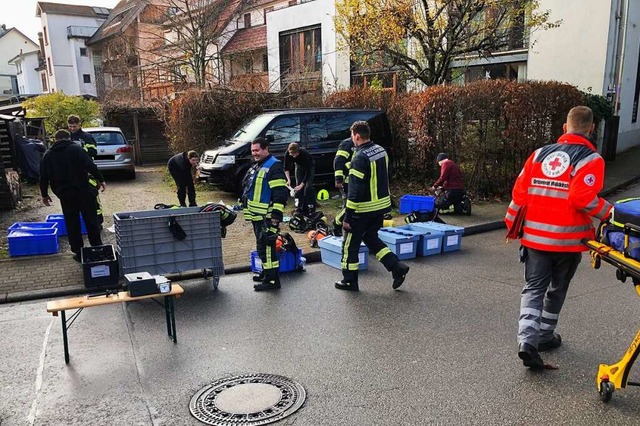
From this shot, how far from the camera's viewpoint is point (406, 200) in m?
10.5

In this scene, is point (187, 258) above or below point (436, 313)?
above

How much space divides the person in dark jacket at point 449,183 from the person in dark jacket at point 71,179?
6.42 metres

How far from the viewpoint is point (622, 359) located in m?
3.71

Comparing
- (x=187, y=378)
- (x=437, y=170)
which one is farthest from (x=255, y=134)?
(x=187, y=378)

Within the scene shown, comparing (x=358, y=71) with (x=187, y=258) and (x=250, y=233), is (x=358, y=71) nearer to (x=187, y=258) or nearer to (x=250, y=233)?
(x=250, y=233)

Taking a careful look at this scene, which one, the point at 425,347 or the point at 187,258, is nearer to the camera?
the point at 425,347

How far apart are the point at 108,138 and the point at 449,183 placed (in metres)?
10.6

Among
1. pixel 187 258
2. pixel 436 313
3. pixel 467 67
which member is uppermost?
pixel 467 67

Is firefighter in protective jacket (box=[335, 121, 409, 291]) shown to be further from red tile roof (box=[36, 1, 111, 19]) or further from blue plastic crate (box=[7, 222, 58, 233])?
red tile roof (box=[36, 1, 111, 19])

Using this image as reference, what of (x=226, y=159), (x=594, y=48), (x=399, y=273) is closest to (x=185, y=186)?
(x=226, y=159)

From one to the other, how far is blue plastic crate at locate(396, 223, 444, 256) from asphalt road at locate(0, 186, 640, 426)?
48.4 inches

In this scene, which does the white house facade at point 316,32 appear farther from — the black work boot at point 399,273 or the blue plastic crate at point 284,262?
the black work boot at point 399,273

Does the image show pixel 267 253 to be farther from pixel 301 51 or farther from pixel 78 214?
pixel 301 51

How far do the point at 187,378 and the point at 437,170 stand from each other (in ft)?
32.8
